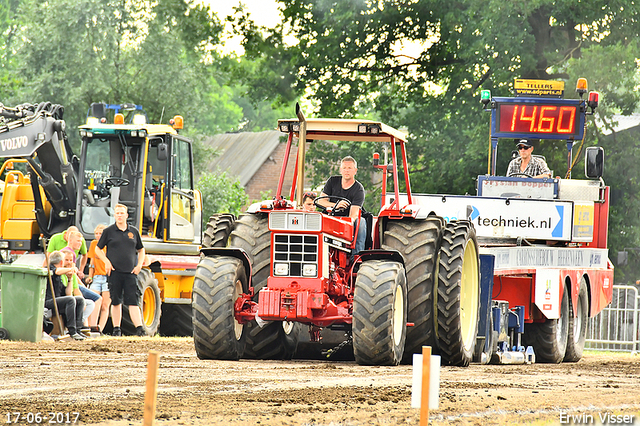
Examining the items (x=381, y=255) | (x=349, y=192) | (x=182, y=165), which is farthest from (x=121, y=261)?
(x=381, y=255)

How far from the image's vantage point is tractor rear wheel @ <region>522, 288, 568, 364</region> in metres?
14.5

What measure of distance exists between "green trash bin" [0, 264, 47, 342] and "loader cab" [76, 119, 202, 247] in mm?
3666

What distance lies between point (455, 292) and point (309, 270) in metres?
1.66

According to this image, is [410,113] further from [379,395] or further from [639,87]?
[379,395]

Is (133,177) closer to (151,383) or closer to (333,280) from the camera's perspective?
(333,280)

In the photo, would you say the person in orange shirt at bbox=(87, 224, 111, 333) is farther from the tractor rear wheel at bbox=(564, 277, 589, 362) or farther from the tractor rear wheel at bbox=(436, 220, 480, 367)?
the tractor rear wheel at bbox=(564, 277, 589, 362)

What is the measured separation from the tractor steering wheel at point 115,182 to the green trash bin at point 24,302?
3.92m

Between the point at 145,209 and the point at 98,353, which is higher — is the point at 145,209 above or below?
above

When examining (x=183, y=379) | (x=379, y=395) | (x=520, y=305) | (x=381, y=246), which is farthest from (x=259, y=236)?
(x=520, y=305)

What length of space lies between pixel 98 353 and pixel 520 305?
5.76 m

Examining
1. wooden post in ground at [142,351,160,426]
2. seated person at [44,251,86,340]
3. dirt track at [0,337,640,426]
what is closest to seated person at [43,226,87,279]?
seated person at [44,251,86,340]

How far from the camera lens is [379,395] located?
7895 mm

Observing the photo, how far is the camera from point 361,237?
10766mm

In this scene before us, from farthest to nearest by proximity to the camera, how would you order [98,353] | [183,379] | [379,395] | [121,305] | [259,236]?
1. [121,305]
2. [98,353]
3. [259,236]
4. [183,379]
5. [379,395]
